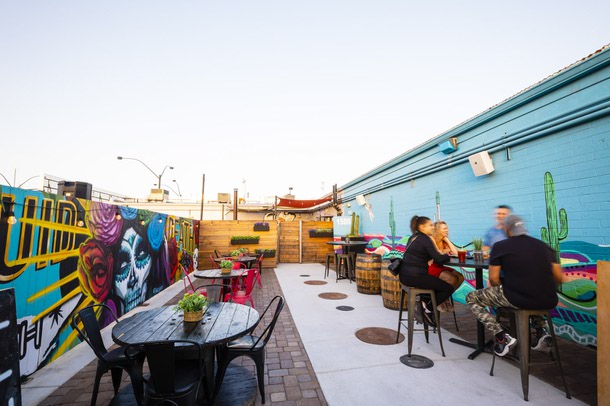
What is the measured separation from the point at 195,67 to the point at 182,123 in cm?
445

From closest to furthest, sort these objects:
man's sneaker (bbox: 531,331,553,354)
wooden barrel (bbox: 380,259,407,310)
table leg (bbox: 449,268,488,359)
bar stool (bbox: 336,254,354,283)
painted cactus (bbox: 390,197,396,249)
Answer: man's sneaker (bbox: 531,331,553,354) < table leg (bbox: 449,268,488,359) < wooden barrel (bbox: 380,259,407,310) < painted cactus (bbox: 390,197,396,249) < bar stool (bbox: 336,254,354,283)

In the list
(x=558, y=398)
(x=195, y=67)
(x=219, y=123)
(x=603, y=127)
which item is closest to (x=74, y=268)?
(x=558, y=398)

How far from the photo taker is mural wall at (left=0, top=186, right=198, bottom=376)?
98.3 inches

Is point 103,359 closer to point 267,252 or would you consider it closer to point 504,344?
point 504,344

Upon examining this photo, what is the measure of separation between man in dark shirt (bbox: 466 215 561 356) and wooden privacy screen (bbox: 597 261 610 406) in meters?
0.32

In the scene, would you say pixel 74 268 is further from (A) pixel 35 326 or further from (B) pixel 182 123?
(B) pixel 182 123

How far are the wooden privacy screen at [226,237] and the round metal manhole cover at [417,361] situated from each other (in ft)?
27.5

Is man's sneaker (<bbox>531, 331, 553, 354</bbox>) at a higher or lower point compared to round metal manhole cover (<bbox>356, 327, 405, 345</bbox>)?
higher

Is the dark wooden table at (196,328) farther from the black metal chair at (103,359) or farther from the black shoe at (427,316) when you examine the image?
the black shoe at (427,316)

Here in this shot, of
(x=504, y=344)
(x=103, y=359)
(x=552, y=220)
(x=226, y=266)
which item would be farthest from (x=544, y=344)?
(x=226, y=266)

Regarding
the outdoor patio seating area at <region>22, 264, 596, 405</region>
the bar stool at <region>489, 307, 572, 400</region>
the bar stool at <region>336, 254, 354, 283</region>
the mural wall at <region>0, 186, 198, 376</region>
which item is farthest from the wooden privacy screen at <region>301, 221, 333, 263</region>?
the bar stool at <region>489, 307, 572, 400</region>

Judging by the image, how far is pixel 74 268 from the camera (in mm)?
3395

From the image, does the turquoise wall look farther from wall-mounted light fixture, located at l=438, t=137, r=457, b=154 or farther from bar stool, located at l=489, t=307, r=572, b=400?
bar stool, located at l=489, t=307, r=572, b=400

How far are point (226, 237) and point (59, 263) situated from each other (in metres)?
8.10
